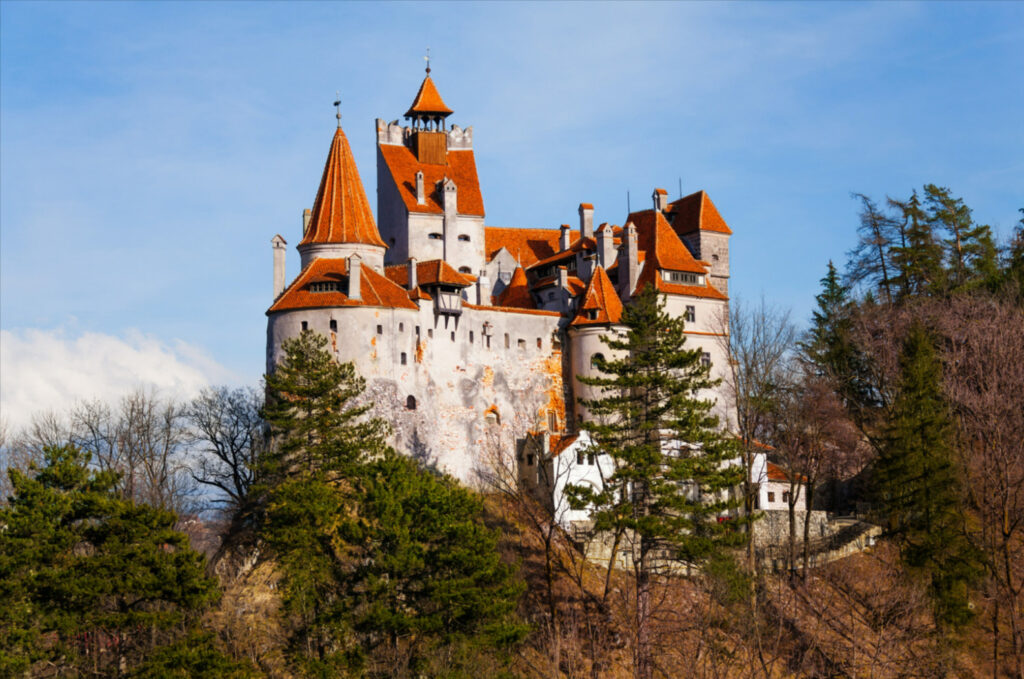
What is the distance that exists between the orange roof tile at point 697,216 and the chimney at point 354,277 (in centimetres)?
2263

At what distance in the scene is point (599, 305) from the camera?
64.9 metres

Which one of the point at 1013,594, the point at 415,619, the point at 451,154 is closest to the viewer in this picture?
the point at 415,619

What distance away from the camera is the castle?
58281 mm

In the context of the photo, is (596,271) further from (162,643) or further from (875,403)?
(162,643)

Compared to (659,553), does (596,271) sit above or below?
above

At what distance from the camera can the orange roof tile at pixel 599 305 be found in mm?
64500

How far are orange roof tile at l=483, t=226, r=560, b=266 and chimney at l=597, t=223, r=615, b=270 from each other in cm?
564

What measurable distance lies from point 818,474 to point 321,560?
2937 centimetres

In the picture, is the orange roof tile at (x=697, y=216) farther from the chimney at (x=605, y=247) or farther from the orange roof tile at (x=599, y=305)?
the orange roof tile at (x=599, y=305)

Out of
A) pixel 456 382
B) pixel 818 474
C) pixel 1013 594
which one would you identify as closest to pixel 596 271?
pixel 456 382

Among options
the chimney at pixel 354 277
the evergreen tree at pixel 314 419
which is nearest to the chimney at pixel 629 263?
the chimney at pixel 354 277

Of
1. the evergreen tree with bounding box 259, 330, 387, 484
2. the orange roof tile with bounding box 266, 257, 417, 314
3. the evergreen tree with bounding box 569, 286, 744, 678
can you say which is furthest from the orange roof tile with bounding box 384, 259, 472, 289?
the evergreen tree with bounding box 569, 286, 744, 678

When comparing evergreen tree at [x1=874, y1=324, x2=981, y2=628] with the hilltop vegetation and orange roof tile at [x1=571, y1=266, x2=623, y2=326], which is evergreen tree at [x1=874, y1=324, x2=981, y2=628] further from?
orange roof tile at [x1=571, y1=266, x2=623, y2=326]

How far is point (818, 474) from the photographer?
63375 millimetres
